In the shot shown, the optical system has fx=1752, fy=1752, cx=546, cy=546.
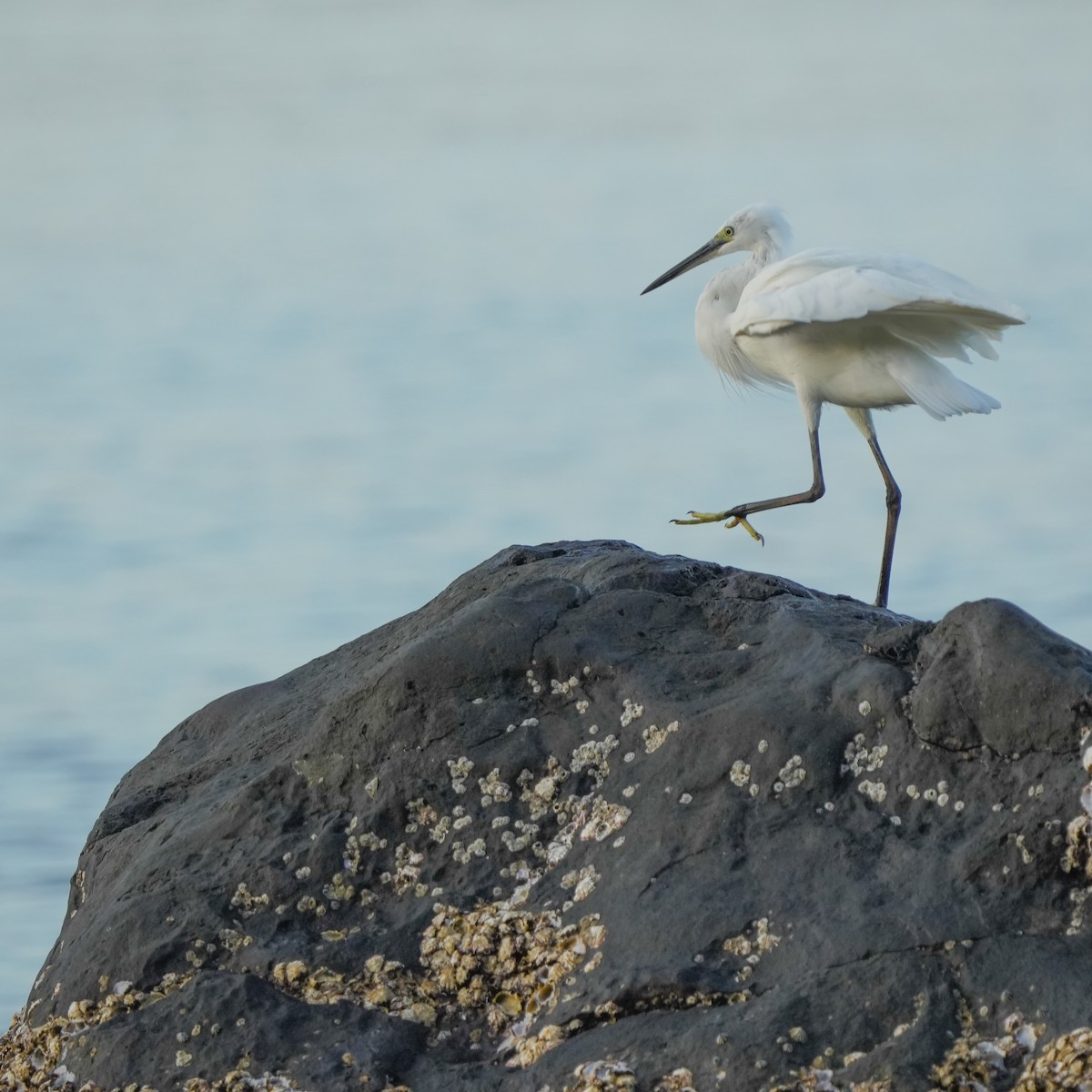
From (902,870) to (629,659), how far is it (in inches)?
32.3

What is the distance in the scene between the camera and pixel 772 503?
21.2 feet

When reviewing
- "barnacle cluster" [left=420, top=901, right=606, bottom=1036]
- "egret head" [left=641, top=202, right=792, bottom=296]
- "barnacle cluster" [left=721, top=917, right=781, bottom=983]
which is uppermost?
"egret head" [left=641, top=202, right=792, bottom=296]

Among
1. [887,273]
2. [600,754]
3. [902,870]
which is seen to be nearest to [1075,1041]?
[902,870]

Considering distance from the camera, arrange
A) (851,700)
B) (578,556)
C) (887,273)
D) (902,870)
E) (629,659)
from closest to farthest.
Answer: (902,870), (851,700), (629,659), (578,556), (887,273)

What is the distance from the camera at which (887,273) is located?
238 inches

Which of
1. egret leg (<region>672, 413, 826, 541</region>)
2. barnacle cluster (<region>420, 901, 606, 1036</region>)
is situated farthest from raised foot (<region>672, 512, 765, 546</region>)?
barnacle cluster (<region>420, 901, 606, 1036</region>)

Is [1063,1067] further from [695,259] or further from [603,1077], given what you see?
[695,259]

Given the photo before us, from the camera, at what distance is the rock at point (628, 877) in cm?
309

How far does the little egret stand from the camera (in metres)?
5.92

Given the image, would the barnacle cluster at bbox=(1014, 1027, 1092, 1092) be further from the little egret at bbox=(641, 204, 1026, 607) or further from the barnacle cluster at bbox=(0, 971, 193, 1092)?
the little egret at bbox=(641, 204, 1026, 607)

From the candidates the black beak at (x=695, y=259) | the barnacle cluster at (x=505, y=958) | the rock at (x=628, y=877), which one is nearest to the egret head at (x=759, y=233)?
the black beak at (x=695, y=259)

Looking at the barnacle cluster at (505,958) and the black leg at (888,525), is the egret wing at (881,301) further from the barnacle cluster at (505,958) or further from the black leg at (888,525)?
the barnacle cluster at (505,958)

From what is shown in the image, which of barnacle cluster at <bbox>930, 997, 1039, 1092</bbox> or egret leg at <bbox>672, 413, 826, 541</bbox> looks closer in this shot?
barnacle cluster at <bbox>930, 997, 1039, 1092</bbox>

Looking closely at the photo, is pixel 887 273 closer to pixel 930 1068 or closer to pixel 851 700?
pixel 851 700
